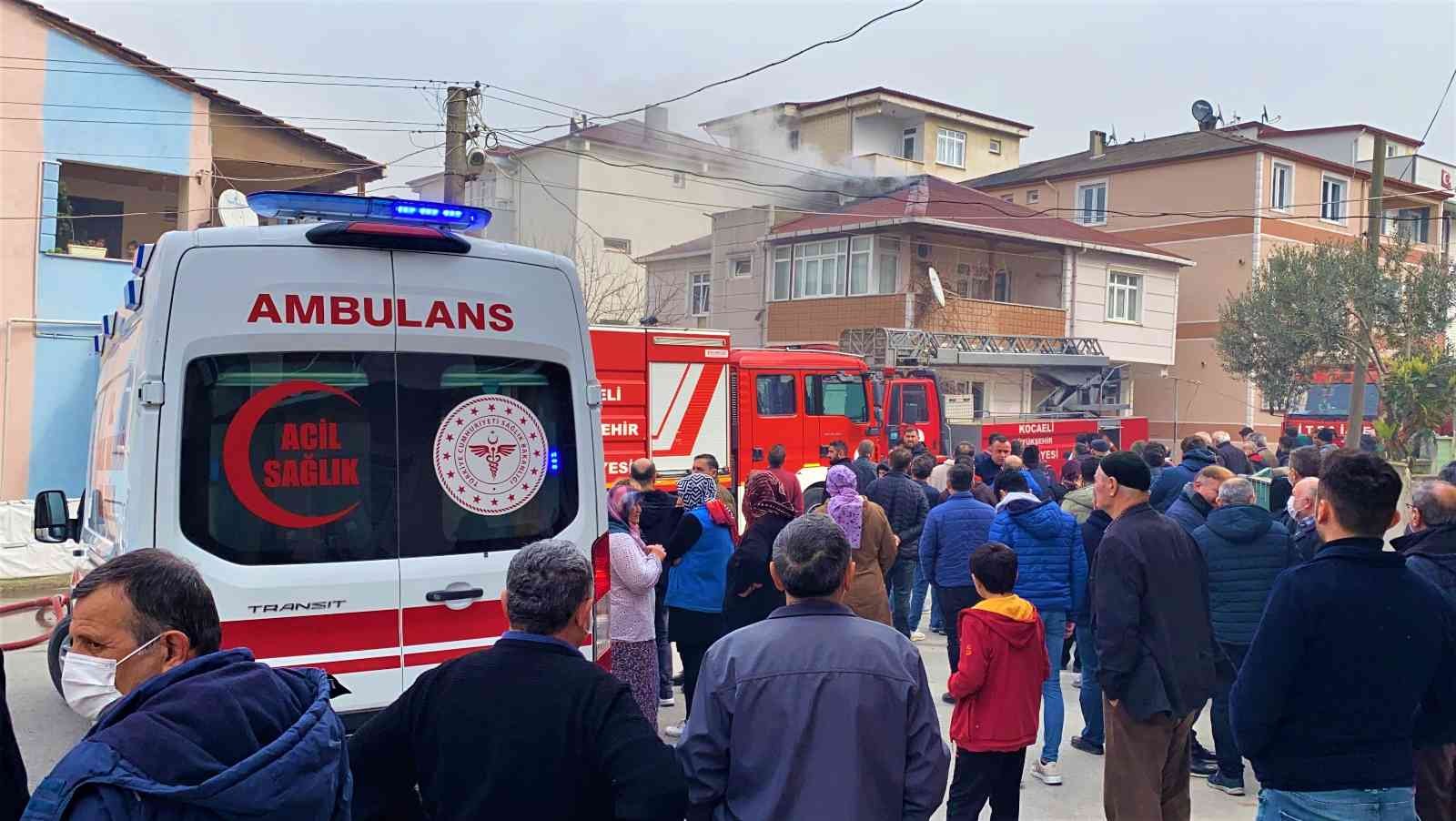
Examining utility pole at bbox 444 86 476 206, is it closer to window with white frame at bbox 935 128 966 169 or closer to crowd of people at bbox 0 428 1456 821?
crowd of people at bbox 0 428 1456 821

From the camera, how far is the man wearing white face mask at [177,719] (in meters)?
1.94

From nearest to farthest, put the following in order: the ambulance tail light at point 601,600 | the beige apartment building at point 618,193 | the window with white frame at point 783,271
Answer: the ambulance tail light at point 601,600 → the window with white frame at point 783,271 → the beige apartment building at point 618,193

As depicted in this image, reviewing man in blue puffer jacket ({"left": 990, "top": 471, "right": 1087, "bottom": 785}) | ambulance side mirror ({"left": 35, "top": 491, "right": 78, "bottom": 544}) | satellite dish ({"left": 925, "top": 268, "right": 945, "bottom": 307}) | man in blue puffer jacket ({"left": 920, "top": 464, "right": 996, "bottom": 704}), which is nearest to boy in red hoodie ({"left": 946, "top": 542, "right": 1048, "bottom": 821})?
man in blue puffer jacket ({"left": 990, "top": 471, "right": 1087, "bottom": 785})

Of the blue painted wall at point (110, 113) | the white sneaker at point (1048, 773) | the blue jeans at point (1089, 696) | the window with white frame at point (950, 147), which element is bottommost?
the white sneaker at point (1048, 773)

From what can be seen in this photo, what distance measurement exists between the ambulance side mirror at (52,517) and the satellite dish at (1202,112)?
137ft

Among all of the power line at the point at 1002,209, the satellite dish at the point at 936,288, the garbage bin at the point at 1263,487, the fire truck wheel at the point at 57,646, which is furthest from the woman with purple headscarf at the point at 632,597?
the power line at the point at 1002,209

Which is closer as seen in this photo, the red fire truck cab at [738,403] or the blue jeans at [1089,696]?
the blue jeans at [1089,696]

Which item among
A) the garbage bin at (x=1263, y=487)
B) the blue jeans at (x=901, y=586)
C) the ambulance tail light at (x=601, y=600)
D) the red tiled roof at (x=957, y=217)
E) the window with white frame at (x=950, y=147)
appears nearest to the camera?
the ambulance tail light at (x=601, y=600)

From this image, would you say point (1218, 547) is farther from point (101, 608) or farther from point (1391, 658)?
point (101, 608)

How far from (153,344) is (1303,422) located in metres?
29.6

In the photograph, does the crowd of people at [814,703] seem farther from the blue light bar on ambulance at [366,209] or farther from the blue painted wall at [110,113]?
the blue painted wall at [110,113]

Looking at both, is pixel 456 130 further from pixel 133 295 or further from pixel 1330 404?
pixel 1330 404

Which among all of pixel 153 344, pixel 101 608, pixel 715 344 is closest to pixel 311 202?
pixel 153 344

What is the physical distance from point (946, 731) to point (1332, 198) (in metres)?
37.2
